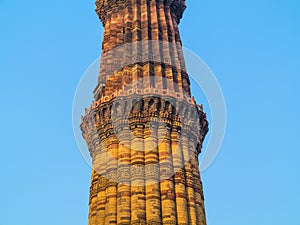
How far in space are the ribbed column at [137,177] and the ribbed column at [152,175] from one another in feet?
0.55

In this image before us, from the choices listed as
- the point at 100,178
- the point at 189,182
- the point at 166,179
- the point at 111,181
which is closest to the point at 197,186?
the point at 189,182

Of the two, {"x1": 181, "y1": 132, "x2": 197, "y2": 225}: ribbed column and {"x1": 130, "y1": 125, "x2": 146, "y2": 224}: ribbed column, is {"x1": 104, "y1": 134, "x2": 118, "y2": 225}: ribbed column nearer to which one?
{"x1": 130, "y1": 125, "x2": 146, "y2": 224}: ribbed column

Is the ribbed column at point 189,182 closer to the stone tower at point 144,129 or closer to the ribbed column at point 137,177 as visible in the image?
the stone tower at point 144,129

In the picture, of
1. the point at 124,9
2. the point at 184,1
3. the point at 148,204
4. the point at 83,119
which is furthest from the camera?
the point at 184,1

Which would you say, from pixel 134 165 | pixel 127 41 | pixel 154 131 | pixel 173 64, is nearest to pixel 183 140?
pixel 154 131

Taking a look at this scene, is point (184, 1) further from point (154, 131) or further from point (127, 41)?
→ point (154, 131)

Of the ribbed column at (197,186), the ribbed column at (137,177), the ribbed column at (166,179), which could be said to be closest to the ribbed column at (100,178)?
the ribbed column at (137,177)

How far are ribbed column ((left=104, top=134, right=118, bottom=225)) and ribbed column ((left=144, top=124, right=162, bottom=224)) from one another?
1.32 m

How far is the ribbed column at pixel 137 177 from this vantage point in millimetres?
17800

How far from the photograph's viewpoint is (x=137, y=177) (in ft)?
62.1

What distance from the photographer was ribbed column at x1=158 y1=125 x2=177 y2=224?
18.0 meters

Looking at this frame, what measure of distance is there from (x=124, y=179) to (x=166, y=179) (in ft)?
5.53

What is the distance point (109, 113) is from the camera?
21.6 m

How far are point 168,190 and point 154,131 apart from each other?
3.05 metres
